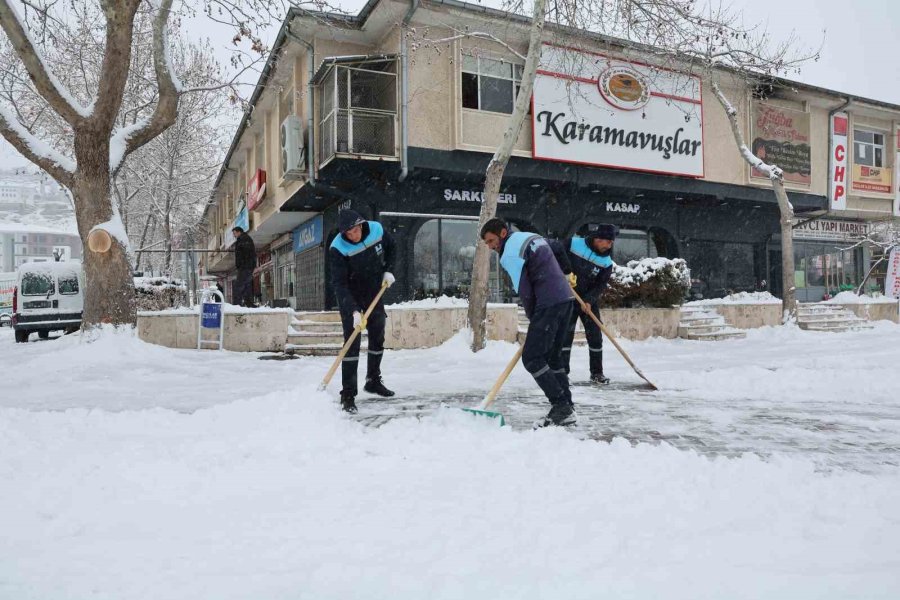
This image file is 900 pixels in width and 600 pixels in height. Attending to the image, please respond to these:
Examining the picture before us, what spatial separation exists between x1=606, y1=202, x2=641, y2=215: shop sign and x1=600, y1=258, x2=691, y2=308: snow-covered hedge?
555cm

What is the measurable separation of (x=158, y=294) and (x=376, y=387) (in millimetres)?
10608

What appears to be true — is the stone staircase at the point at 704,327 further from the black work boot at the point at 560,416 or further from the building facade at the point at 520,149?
the black work boot at the point at 560,416

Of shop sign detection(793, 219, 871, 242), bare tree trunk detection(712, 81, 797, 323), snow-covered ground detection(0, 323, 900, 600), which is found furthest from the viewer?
shop sign detection(793, 219, 871, 242)

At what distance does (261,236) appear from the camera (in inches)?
1003

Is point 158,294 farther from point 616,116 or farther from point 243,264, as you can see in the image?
point 616,116

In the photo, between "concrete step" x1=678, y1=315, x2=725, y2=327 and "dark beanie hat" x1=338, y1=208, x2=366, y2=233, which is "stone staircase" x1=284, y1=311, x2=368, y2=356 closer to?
"dark beanie hat" x1=338, y1=208, x2=366, y2=233

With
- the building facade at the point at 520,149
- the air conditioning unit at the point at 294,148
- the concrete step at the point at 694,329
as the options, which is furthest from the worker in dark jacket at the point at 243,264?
the concrete step at the point at 694,329

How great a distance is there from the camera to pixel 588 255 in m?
7.38

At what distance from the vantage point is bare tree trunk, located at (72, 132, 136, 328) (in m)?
10.2

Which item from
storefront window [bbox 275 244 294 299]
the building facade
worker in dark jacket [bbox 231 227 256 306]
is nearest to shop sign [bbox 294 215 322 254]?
the building facade

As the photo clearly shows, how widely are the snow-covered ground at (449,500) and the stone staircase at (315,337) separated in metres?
4.97

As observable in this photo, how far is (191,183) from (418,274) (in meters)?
15.8

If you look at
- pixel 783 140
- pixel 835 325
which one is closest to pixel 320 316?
pixel 835 325

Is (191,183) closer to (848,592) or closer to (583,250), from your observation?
(583,250)
